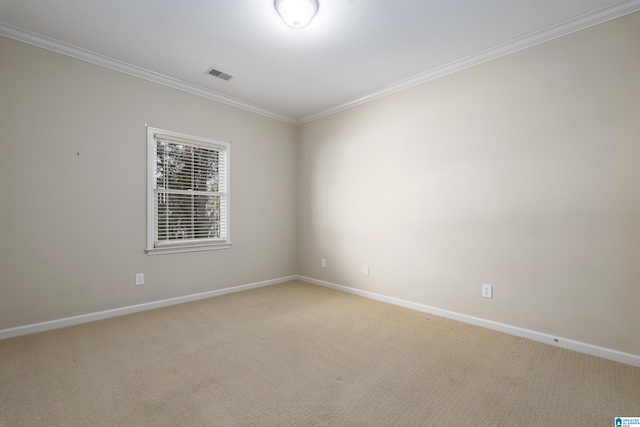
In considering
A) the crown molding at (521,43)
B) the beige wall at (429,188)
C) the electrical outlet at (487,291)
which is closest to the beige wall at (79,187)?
the beige wall at (429,188)

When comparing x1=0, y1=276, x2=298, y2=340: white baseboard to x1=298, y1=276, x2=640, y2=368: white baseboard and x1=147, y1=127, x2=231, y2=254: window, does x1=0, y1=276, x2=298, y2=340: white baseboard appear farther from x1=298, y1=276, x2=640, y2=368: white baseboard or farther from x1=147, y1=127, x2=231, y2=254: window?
x1=298, y1=276, x2=640, y2=368: white baseboard

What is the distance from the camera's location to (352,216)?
423 cm

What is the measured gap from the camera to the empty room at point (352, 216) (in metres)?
1.95

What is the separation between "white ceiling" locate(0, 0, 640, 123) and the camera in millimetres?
2330

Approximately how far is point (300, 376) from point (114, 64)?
3.56 meters

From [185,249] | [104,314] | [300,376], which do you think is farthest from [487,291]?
[104,314]

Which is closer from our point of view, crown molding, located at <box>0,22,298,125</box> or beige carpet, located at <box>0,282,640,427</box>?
beige carpet, located at <box>0,282,640,427</box>

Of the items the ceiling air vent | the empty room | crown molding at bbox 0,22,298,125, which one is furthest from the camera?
the ceiling air vent

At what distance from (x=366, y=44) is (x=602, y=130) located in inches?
82.2

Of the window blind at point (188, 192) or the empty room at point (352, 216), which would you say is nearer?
the empty room at point (352, 216)

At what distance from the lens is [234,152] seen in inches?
166

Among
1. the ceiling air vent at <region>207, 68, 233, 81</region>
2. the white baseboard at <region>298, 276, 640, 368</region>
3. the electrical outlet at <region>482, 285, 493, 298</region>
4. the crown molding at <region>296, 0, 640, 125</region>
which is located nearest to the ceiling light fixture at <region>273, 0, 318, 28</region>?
the ceiling air vent at <region>207, 68, 233, 81</region>

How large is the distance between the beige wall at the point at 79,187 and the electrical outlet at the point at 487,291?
3165 mm

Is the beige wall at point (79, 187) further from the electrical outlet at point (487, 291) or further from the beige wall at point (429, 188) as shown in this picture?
the electrical outlet at point (487, 291)
